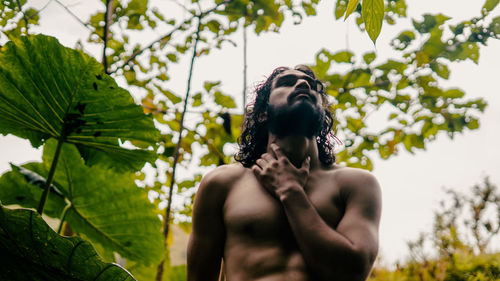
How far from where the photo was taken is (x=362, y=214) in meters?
1.04

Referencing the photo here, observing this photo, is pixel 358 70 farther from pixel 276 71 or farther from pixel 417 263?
pixel 417 263

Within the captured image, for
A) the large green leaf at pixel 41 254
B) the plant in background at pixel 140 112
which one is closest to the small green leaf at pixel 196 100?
the plant in background at pixel 140 112

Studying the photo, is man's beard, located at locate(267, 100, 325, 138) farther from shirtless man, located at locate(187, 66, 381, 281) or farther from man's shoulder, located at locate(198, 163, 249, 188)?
man's shoulder, located at locate(198, 163, 249, 188)

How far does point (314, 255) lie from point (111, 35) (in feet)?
7.86

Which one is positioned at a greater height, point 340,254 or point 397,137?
point 397,137

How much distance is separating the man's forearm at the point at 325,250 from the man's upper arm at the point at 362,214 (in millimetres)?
26

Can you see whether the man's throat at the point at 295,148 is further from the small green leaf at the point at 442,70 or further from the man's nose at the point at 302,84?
the small green leaf at the point at 442,70

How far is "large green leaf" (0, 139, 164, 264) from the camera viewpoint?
1983 millimetres

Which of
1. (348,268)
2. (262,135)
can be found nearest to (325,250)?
(348,268)

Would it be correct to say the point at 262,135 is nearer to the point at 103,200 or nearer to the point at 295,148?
the point at 295,148

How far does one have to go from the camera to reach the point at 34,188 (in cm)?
207

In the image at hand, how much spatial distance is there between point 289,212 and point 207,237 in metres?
0.33

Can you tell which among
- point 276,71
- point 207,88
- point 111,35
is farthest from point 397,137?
point 111,35

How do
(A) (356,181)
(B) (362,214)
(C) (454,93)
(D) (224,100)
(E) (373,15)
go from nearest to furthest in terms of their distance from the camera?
(E) (373,15)
(B) (362,214)
(A) (356,181)
(C) (454,93)
(D) (224,100)
